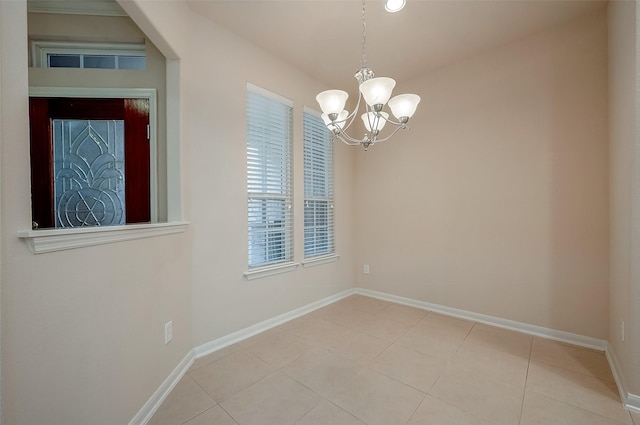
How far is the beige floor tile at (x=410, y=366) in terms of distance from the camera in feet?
6.07

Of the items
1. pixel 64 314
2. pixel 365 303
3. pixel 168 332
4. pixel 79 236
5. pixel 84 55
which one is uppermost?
pixel 84 55

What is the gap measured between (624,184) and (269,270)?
2965 millimetres

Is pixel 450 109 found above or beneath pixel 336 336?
above

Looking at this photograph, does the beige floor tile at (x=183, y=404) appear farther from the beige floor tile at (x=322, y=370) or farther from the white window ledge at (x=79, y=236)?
the white window ledge at (x=79, y=236)

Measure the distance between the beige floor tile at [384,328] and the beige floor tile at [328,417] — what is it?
104cm

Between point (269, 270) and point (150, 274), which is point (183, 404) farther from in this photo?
point (269, 270)

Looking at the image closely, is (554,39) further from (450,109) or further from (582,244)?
(582,244)

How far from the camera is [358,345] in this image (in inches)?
93.0

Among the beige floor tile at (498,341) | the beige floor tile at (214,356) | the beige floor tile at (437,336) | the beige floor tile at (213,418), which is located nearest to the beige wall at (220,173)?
the beige floor tile at (214,356)

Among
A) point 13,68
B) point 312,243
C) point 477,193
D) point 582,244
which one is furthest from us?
point 312,243

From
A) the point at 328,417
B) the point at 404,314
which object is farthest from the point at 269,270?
the point at 404,314

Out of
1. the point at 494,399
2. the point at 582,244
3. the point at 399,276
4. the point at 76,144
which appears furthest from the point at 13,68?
the point at 582,244

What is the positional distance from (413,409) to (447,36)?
322cm

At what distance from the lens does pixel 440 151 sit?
10.1ft
